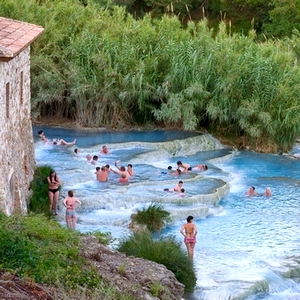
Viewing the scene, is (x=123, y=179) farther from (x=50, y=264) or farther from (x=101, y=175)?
(x=50, y=264)

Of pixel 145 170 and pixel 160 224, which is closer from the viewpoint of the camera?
pixel 160 224

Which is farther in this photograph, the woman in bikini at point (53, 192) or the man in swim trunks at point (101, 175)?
the man in swim trunks at point (101, 175)

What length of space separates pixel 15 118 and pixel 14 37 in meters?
2.24

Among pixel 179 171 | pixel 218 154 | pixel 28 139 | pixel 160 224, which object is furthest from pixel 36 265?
pixel 218 154

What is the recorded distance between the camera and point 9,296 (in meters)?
11.1

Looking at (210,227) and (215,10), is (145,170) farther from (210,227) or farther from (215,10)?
(215,10)

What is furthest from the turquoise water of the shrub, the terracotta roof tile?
the terracotta roof tile

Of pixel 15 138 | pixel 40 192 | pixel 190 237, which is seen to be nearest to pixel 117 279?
pixel 190 237

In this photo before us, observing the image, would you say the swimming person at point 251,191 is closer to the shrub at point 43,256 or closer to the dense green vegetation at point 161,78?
the dense green vegetation at point 161,78

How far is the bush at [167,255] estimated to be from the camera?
52.1 feet

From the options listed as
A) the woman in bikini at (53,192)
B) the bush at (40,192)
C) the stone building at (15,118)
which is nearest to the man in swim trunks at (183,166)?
the bush at (40,192)

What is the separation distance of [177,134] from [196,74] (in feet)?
8.44

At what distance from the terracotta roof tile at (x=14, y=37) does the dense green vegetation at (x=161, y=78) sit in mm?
11642

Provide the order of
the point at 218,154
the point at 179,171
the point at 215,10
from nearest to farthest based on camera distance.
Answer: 1. the point at 179,171
2. the point at 218,154
3. the point at 215,10
